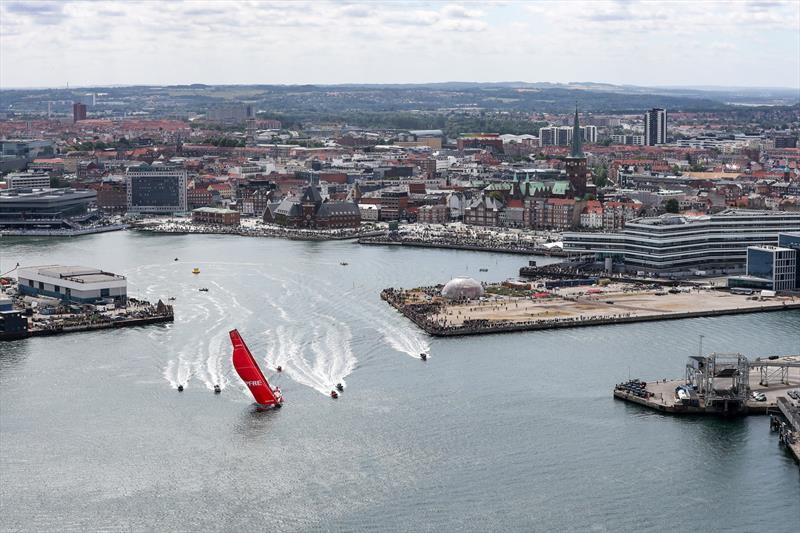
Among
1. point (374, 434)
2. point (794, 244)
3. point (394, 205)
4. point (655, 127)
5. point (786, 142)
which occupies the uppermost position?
point (655, 127)

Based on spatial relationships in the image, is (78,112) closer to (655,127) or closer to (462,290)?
(655,127)

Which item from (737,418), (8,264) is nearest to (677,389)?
(737,418)

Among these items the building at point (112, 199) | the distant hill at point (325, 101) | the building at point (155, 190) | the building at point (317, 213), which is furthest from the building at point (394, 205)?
the distant hill at point (325, 101)

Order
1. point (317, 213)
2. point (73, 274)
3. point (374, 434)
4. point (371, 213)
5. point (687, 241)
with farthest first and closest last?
point (371, 213)
point (317, 213)
point (687, 241)
point (73, 274)
point (374, 434)

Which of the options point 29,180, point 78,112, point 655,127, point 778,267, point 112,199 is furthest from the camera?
point 78,112

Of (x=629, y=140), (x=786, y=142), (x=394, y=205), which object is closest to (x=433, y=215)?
(x=394, y=205)

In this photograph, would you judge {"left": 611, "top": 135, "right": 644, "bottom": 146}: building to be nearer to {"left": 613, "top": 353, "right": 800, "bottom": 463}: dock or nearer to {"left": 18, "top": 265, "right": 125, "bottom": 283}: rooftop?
{"left": 18, "top": 265, "right": 125, "bottom": 283}: rooftop

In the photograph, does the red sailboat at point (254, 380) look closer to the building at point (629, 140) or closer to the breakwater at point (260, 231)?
the breakwater at point (260, 231)
